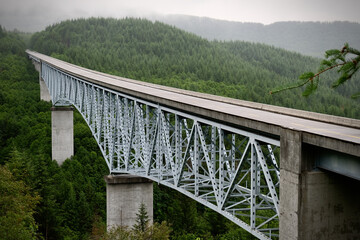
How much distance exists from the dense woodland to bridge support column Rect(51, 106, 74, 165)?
1.32 metres

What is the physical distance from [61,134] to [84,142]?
694 centimetres

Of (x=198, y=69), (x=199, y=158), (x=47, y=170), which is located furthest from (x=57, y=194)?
(x=198, y=69)

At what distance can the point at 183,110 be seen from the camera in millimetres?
21703

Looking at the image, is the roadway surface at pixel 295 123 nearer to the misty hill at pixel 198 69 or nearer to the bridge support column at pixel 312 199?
the bridge support column at pixel 312 199

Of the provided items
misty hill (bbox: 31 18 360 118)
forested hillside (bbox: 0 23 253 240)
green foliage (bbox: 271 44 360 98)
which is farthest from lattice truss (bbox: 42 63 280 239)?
misty hill (bbox: 31 18 360 118)

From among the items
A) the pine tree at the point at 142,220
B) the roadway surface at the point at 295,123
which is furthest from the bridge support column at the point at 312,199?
the pine tree at the point at 142,220

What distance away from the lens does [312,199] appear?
39.9 ft

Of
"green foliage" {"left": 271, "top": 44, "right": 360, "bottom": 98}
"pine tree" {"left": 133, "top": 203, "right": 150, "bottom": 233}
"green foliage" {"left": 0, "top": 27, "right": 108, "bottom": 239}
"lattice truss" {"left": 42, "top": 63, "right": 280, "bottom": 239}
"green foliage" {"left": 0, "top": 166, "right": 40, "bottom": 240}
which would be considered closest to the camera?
"green foliage" {"left": 271, "top": 44, "right": 360, "bottom": 98}

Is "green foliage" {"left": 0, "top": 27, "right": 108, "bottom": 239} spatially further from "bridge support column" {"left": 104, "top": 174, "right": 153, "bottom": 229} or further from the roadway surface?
the roadway surface

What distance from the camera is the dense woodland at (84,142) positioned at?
39.3 metres

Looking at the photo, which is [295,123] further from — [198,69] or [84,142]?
[198,69]

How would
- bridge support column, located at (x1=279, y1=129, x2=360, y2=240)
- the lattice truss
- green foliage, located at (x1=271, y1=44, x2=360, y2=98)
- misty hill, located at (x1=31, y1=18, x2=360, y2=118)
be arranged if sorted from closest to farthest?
1. green foliage, located at (x1=271, y1=44, x2=360, y2=98)
2. bridge support column, located at (x1=279, y1=129, x2=360, y2=240)
3. the lattice truss
4. misty hill, located at (x1=31, y1=18, x2=360, y2=118)

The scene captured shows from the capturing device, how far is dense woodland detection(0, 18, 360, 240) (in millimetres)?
39253

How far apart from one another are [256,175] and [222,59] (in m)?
170
